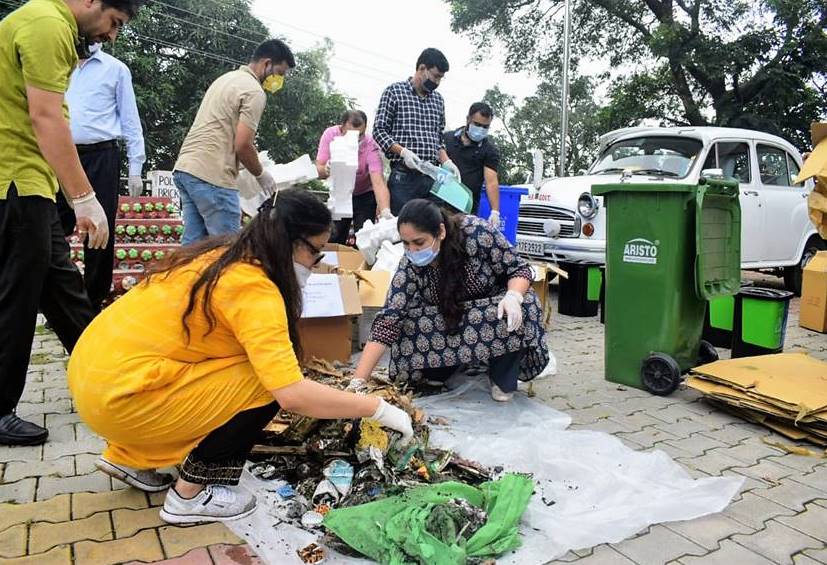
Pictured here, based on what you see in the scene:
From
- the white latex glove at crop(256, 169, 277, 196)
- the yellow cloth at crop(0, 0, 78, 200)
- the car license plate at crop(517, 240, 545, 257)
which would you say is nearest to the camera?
the yellow cloth at crop(0, 0, 78, 200)

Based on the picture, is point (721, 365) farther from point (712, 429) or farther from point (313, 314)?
point (313, 314)

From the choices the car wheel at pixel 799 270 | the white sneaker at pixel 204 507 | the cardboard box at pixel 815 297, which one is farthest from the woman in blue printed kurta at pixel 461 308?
the car wheel at pixel 799 270

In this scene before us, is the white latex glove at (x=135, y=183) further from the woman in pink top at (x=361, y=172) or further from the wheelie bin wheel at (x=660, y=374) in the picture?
the wheelie bin wheel at (x=660, y=374)

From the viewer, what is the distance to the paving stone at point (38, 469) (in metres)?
2.28

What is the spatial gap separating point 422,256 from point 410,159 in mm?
1830

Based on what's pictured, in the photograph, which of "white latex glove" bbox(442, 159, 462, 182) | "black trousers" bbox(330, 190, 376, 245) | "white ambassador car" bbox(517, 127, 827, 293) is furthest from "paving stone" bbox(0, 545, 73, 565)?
"white ambassador car" bbox(517, 127, 827, 293)

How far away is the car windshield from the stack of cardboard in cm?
323

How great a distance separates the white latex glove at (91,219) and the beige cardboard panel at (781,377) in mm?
2937

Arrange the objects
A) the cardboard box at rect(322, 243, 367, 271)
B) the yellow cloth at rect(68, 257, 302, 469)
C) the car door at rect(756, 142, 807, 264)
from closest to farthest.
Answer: the yellow cloth at rect(68, 257, 302, 469) → the cardboard box at rect(322, 243, 367, 271) → the car door at rect(756, 142, 807, 264)

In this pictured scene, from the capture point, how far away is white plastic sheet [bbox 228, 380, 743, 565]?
1.95 metres

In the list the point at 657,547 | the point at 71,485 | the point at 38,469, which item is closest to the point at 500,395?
the point at 657,547

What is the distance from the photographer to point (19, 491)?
7.11ft

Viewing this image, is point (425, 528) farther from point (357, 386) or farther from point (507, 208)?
point (507, 208)

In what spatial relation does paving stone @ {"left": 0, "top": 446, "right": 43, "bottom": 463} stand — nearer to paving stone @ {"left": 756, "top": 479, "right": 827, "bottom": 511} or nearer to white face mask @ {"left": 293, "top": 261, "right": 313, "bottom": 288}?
white face mask @ {"left": 293, "top": 261, "right": 313, "bottom": 288}
